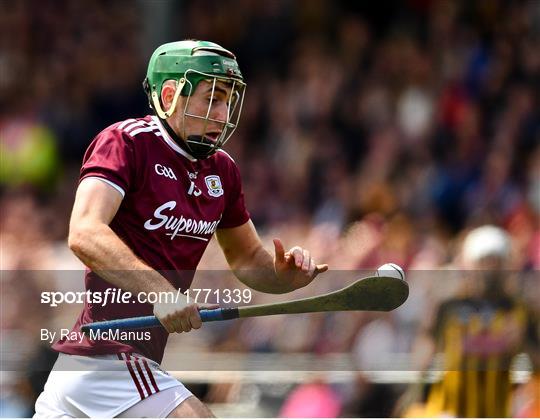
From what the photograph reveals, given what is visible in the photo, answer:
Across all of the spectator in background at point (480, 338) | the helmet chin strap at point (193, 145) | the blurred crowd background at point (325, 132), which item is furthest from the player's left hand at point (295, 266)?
the blurred crowd background at point (325, 132)

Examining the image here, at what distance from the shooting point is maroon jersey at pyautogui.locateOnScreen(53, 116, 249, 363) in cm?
458

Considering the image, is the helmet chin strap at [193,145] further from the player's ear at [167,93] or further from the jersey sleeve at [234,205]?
the jersey sleeve at [234,205]

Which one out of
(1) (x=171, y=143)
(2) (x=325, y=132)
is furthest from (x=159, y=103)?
(2) (x=325, y=132)

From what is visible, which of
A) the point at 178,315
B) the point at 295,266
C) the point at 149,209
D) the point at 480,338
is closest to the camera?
the point at 178,315

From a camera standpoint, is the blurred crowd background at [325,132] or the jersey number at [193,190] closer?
the jersey number at [193,190]

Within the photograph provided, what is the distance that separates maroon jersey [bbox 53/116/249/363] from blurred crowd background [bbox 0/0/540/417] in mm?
2289

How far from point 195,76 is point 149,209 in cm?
52

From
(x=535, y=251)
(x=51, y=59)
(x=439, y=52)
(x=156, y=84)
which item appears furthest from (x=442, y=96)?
(x=156, y=84)

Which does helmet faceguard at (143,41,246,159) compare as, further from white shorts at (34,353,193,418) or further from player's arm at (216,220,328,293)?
white shorts at (34,353,193,418)

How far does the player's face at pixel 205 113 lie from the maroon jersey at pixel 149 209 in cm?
10

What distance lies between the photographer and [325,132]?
10.3 meters

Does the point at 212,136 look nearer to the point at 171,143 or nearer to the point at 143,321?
the point at 171,143

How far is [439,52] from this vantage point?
10.6 m

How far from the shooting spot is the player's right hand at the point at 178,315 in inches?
167
